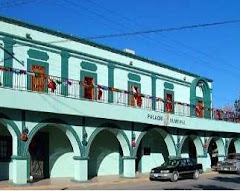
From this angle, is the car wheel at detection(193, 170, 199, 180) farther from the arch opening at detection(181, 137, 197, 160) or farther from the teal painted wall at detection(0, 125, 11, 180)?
the teal painted wall at detection(0, 125, 11, 180)

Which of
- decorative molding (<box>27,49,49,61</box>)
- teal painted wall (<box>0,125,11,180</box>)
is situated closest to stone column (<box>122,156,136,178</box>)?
teal painted wall (<box>0,125,11,180</box>)

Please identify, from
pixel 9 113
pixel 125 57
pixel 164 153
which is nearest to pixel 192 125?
pixel 164 153

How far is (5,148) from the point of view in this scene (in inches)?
1035

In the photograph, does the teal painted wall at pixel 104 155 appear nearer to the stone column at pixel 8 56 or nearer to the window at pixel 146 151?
the window at pixel 146 151

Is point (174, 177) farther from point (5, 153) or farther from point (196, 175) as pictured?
point (5, 153)

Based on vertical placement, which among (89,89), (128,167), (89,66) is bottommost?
(128,167)

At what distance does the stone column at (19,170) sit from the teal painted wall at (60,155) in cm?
513

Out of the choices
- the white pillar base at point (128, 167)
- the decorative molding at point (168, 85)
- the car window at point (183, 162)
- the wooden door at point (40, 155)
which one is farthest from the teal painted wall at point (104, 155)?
the decorative molding at point (168, 85)

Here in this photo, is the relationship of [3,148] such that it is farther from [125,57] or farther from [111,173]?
[125,57]

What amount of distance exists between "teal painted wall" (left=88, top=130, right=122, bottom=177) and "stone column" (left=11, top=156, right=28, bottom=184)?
27.0 feet

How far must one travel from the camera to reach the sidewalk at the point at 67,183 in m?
22.7

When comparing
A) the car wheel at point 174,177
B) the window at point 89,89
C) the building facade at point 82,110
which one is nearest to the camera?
the building facade at point 82,110

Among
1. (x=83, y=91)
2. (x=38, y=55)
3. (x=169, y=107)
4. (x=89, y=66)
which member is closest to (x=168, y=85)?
(x=169, y=107)

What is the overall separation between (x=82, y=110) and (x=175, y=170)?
23.2 ft
